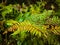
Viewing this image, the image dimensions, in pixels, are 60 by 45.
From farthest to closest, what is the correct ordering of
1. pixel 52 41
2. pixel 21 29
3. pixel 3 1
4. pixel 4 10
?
pixel 3 1 < pixel 4 10 < pixel 52 41 < pixel 21 29

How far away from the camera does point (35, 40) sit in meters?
2.50

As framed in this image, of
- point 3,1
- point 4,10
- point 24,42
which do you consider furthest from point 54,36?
point 3,1

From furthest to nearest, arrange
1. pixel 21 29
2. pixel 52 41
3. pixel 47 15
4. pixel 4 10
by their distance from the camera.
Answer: pixel 4 10
pixel 47 15
pixel 52 41
pixel 21 29

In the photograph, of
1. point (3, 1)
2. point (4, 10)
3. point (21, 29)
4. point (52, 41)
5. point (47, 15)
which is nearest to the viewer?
point (21, 29)

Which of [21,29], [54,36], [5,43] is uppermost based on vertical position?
[21,29]

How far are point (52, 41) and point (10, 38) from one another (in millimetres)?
776

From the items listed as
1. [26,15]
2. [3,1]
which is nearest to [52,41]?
[26,15]

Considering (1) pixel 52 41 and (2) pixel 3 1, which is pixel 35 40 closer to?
(1) pixel 52 41

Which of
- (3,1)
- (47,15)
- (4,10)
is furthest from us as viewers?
(3,1)

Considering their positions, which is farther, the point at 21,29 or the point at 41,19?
the point at 41,19

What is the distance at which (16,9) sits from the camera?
9.97ft

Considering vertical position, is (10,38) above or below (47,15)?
below

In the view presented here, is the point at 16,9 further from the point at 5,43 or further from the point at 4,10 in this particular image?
the point at 5,43

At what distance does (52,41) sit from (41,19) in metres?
0.43
